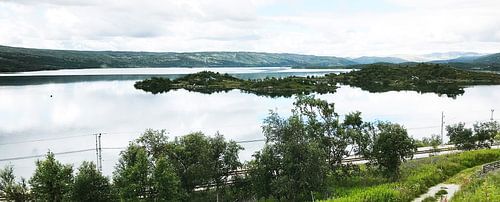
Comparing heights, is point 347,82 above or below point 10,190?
above

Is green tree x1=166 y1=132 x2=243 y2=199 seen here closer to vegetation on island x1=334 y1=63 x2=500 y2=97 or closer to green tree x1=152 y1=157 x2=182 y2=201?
green tree x1=152 y1=157 x2=182 y2=201

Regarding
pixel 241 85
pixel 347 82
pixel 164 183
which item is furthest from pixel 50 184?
pixel 347 82

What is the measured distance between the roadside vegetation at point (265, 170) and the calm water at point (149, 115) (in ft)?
38.9

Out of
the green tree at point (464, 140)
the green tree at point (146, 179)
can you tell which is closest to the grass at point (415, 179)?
the green tree at point (464, 140)

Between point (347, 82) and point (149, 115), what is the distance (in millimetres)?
105344

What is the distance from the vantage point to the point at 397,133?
3525 centimetres

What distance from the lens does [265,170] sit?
3197cm

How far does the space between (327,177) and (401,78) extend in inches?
5780

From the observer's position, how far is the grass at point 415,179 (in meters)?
25.9

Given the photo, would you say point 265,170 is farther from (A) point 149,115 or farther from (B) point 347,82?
(B) point 347,82

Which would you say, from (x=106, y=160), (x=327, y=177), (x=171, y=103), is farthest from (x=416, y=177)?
(x=171, y=103)

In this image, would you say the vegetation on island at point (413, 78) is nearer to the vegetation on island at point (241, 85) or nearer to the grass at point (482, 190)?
the vegetation on island at point (241, 85)

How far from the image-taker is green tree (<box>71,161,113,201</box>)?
3062cm

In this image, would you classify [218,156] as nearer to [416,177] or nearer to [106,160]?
[416,177]
